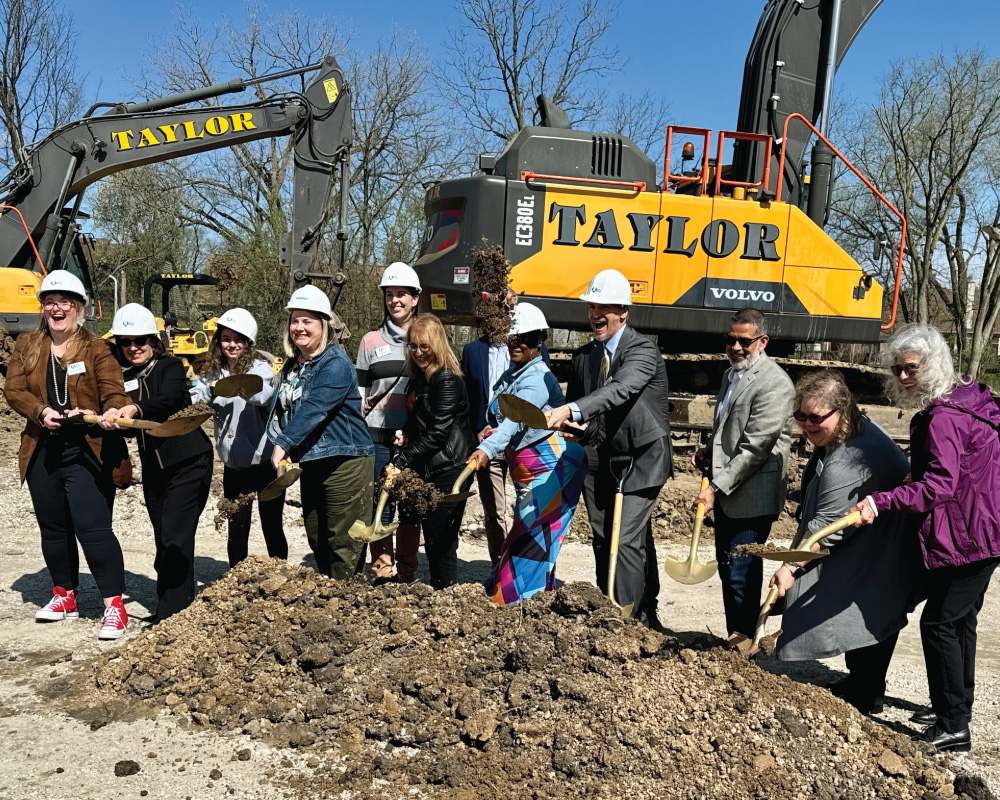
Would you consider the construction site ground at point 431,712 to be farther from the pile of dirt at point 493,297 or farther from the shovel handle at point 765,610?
the pile of dirt at point 493,297

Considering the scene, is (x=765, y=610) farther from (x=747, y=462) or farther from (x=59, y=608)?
(x=59, y=608)

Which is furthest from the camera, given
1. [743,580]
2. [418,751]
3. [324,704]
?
[743,580]

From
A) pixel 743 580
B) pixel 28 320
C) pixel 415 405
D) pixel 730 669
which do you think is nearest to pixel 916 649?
pixel 743 580

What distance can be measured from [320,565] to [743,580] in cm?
216

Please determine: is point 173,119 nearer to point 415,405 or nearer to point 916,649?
point 415,405

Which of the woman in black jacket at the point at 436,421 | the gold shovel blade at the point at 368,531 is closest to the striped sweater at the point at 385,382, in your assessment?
the woman in black jacket at the point at 436,421

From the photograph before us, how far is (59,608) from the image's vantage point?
502 cm

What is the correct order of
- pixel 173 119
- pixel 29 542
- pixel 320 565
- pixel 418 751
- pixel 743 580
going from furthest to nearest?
pixel 173 119
pixel 29 542
pixel 320 565
pixel 743 580
pixel 418 751

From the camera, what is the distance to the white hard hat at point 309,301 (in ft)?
14.4

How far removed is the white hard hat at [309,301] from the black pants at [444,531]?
1125 millimetres

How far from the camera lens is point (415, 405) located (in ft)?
16.1

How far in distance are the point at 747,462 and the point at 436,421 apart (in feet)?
5.36

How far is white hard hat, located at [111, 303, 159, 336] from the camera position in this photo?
4.79 m

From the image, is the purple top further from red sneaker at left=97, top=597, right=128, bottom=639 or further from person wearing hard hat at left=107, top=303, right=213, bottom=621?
red sneaker at left=97, top=597, right=128, bottom=639
